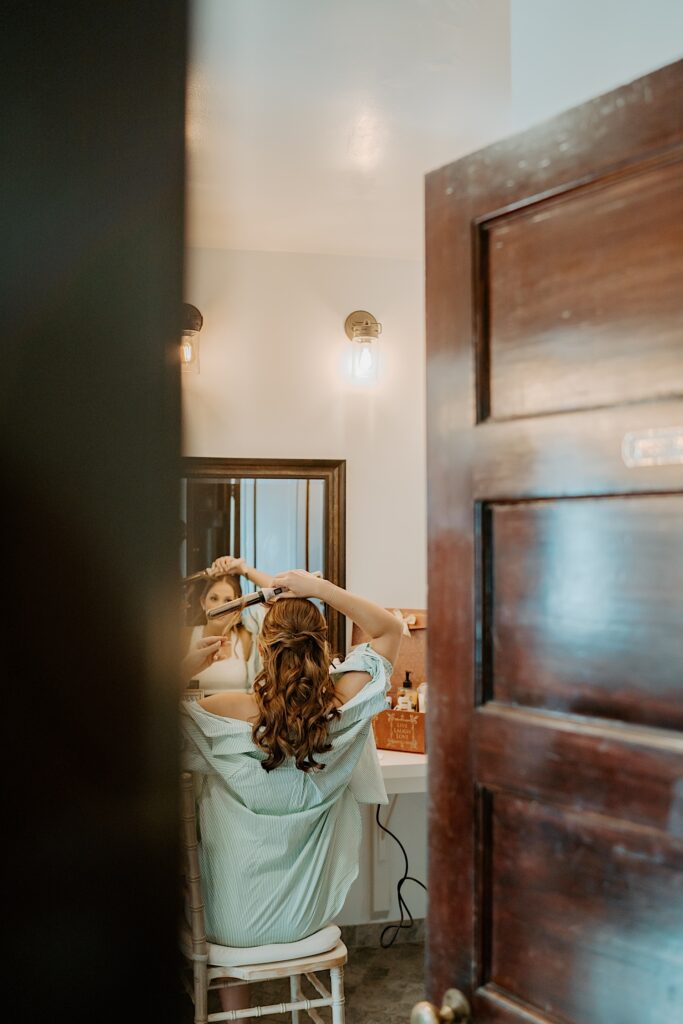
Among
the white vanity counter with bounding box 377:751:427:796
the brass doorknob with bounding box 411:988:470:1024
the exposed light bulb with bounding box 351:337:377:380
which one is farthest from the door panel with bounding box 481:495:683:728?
the exposed light bulb with bounding box 351:337:377:380

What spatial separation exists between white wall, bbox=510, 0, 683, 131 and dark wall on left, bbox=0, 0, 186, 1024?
1.16 m

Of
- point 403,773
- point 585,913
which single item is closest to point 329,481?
point 403,773

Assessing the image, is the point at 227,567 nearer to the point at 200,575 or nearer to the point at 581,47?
the point at 200,575

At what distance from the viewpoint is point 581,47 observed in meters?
1.24

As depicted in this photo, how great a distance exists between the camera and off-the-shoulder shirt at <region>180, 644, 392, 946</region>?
6.47ft

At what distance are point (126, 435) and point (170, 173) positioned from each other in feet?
0.22

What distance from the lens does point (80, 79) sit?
→ 20cm

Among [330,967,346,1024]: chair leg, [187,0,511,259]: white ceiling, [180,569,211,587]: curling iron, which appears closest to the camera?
[187,0,511,259]: white ceiling

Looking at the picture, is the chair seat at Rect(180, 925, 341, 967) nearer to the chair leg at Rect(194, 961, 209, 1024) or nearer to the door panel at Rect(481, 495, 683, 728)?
the chair leg at Rect(194, 961, 209, 1024)

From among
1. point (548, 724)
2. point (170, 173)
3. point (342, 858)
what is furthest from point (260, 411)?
point (170, 173)

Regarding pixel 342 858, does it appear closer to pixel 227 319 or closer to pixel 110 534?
pixel 227 319

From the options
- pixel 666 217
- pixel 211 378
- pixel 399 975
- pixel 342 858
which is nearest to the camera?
pixel 666 217

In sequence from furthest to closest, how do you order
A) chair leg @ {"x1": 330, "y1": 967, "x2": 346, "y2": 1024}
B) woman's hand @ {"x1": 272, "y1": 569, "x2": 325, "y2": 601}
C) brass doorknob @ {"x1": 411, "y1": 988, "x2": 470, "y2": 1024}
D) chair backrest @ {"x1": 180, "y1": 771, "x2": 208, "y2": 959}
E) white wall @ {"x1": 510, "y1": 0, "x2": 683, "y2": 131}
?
1. woman's hand @ {"x1": 272, "y1": 569, "x2": 325, "y2": 601}
2. chair leg @ {"x1": 330, "y1": 967, "x2": 346, "y2": 1024}
3. chair backrest @ {"x1": 180, "y1": 771, "x2": 208, "y2": 959}
4. white wall @ {"x1": 510, "y1": 0, "x2": 683, "y2": 131}
5. brass doorknob @ {"x1": 411, "y1": 988, "x2": 470, "y2": 1024}

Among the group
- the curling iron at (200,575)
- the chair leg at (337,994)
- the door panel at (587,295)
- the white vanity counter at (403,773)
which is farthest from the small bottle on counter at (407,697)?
the door panel at (587,295)
